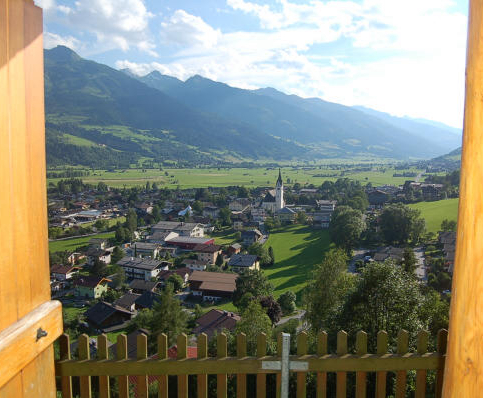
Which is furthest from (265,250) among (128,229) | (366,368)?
(366,368)

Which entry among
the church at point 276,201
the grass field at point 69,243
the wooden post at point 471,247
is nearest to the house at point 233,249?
the grass field at point 69,243

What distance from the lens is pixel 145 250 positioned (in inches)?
1377

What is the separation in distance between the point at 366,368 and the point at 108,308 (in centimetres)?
2004

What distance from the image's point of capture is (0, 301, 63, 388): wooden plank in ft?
4.12

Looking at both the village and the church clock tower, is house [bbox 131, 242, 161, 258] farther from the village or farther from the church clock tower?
the church clock tower

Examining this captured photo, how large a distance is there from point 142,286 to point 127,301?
3.30 metres

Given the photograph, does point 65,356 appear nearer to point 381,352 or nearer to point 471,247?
point 381,352

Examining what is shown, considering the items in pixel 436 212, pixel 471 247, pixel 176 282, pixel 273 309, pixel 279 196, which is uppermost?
pixel 471 247

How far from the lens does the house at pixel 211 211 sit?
5583 centimetres

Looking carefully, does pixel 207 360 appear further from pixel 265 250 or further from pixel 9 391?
pixel 265 250

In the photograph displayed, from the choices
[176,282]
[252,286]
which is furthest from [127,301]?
[252,286]

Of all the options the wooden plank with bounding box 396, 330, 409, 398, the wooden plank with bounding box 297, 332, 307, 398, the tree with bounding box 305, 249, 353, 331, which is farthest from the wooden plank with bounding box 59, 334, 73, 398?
the tree with bounding box 305, 249, 353, 331

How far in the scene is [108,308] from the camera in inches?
805

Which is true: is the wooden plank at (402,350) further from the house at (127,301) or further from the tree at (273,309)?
the house at (127,301)
